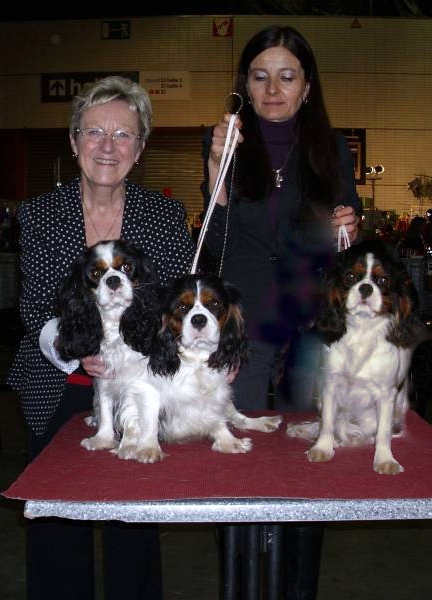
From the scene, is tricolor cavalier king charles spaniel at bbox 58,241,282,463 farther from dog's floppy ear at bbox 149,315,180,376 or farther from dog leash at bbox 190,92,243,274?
dog leash at bbox 190,92,243,274

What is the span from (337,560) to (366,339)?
219 centimetres

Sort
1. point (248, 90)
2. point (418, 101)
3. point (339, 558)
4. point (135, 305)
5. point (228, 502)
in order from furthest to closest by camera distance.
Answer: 1. point (418, 101)
2. point (339, 558)
3. point (248, 90)
4. point (135, 305)
5. point (228, 502)

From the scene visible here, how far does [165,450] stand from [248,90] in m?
1.27

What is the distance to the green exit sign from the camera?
1395cm

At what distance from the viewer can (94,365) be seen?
7.59 ft

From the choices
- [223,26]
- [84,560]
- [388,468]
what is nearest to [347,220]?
[388,468]

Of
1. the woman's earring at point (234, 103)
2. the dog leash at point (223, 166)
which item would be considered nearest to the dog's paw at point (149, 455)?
the dog leash at point (223, 166)

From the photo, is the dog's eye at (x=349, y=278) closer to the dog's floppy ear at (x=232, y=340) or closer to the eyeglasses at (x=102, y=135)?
the dog's floppy ear at (x=232, y=340)

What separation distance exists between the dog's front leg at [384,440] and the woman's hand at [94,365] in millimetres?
803

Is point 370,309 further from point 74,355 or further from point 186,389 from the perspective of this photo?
point 74,355

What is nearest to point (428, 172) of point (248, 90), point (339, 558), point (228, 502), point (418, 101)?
point (418, 101)

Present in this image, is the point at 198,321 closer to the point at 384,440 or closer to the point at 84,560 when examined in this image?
the point at 384,440

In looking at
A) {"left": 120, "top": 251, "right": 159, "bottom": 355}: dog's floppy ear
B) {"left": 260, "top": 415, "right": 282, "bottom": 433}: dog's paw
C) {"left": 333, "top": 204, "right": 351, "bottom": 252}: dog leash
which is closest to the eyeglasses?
{"left": 120, "top": 251, "right": 159, "bottom": 355}: dog's floppy ear

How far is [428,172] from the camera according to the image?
14156 millimetres
